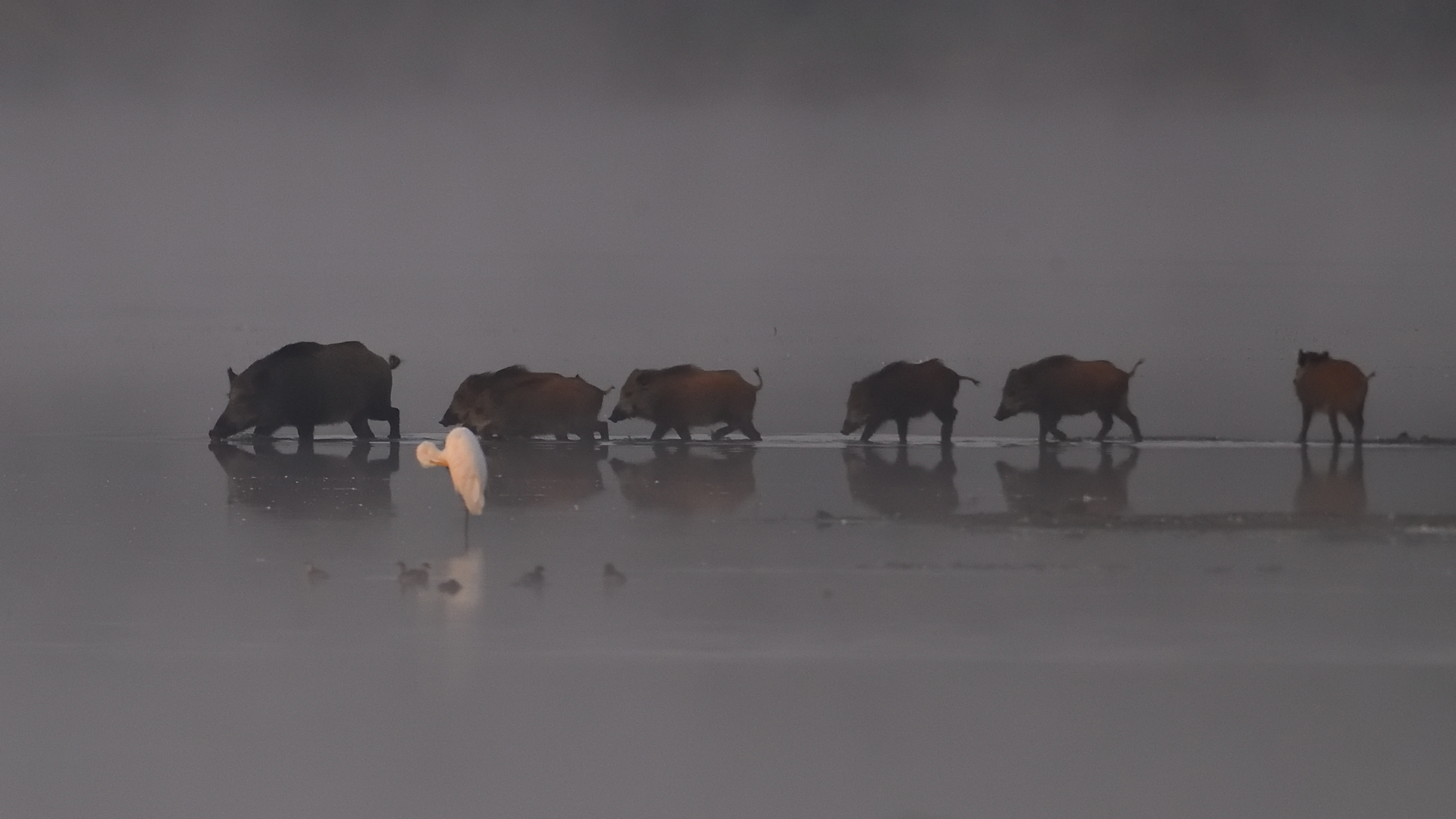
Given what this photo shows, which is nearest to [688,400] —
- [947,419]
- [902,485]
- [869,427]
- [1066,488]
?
[869,427]

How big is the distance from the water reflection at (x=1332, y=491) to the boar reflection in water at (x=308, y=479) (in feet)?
9.93

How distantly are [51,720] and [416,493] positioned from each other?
2893 millimetres

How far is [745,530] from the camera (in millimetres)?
4312

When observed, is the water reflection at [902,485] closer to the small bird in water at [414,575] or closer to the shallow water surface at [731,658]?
the shallow water surface at [731,658]

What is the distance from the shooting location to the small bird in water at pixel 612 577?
3.41m

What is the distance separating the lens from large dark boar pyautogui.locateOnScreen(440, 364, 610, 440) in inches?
306

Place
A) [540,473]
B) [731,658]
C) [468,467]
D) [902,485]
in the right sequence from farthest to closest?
[540,473]
[902,485]
[468,467]
[731,658]

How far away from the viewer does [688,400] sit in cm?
774

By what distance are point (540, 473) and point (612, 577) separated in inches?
99.1

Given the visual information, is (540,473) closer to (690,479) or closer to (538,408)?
(690,479)

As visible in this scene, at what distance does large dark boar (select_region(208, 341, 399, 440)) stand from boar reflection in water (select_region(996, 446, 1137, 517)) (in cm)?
338

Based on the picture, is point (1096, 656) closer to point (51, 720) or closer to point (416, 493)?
point (51, 720)

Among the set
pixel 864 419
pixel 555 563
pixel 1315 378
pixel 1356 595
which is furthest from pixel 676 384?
pixel 1356 595

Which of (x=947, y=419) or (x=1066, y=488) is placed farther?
(x=947, y=419)
